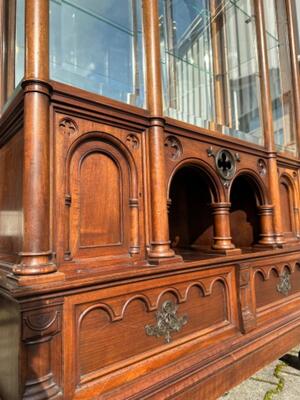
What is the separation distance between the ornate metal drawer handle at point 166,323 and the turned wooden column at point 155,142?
0.19m

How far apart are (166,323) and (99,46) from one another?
1.19m

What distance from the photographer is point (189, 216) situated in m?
1.83

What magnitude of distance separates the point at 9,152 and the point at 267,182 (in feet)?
4.46

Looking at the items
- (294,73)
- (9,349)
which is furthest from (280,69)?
(9,349)

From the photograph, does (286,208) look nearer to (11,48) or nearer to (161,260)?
(161,260)

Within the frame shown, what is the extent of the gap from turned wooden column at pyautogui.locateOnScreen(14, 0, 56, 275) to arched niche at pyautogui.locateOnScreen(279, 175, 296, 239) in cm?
154

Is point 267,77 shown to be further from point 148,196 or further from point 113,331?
point 113,331

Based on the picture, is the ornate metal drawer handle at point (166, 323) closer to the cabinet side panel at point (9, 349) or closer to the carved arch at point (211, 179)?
the cabinet side panel at point (9, 349)

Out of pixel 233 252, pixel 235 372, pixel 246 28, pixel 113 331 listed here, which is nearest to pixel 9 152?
pixel 113 331

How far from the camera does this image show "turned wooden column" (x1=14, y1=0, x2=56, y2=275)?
816mm

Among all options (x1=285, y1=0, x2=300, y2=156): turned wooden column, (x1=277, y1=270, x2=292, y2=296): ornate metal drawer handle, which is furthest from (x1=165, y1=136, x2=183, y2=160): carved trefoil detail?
(x1=285, y1=0, x2=300, y2=156): turned wooden column

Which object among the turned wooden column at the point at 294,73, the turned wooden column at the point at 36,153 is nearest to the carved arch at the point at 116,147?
the turned wooden column at the point at 36,153

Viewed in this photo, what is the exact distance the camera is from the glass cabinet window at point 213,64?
4.89 feet

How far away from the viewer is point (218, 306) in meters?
1.26
